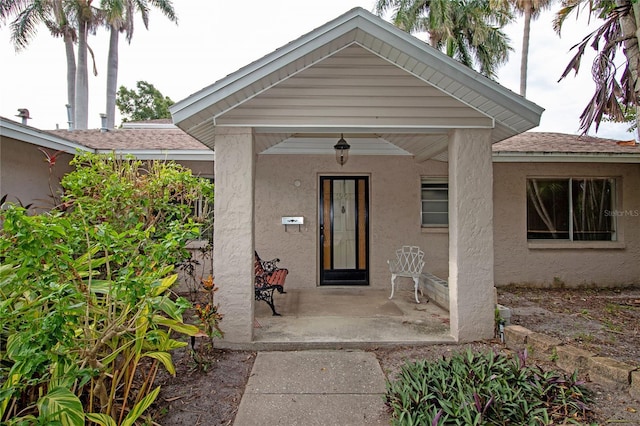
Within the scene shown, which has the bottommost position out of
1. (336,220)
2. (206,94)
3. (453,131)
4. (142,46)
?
(336,220)

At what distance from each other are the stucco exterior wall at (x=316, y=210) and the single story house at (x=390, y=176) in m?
0.03

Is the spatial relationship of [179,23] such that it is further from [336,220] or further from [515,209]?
[515,209]

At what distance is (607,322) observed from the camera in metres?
5.21

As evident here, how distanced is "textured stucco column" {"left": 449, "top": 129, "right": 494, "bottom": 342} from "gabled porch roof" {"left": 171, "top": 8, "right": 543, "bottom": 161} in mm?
339

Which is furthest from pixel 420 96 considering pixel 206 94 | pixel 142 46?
pixel 142 46

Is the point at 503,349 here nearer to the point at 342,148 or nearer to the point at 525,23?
the point at 342,148

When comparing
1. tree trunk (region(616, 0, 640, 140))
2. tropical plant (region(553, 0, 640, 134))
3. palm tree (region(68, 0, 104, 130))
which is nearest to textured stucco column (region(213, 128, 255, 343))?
tropical plant (region(553, 0, 640, 134))

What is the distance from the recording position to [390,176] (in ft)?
24.6

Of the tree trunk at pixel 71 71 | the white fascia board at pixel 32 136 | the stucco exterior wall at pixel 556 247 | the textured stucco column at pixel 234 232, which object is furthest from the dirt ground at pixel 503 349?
the tree trunk at pixel 71 71

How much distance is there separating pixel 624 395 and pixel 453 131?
311 cm

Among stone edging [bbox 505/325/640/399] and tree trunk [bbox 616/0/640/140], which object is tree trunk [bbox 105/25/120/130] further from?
stone edging [bbox 505/325/640/399]

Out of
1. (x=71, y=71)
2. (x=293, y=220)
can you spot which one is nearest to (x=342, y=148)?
(x=293, y=220)

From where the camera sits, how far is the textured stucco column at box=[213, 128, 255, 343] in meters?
4.28

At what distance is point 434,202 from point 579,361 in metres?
4.57
